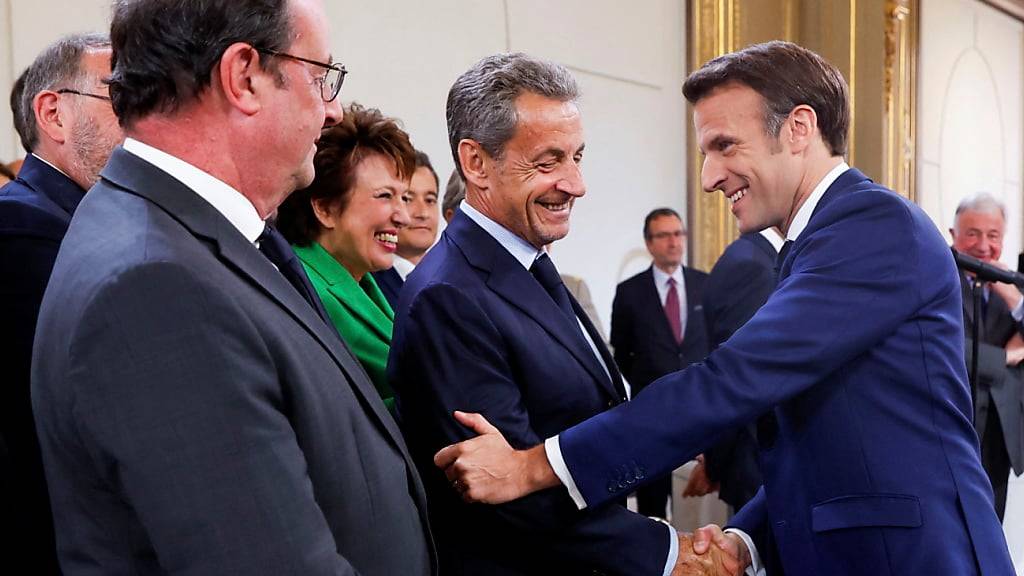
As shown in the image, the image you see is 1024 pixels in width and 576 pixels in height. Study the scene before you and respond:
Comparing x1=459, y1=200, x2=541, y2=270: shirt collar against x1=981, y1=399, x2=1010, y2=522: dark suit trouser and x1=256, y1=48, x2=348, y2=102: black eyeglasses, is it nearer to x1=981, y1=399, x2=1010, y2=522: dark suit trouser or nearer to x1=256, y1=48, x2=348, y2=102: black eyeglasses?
x1=256, y1=48, x2=348, y2=102: black eyeglasses

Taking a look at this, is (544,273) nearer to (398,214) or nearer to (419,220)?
(398,214)

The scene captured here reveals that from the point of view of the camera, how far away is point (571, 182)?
1857mm

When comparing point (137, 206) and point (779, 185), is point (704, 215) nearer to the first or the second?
point (779, 185)

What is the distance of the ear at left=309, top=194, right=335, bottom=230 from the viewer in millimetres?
2309

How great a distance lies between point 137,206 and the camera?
1132 millimetres

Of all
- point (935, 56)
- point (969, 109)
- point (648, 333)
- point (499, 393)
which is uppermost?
point (935, 56)

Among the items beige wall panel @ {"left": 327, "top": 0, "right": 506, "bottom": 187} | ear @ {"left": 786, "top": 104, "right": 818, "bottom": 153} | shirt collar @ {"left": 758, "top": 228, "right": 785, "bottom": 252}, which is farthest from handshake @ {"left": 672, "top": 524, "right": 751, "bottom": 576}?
beige wall panel @ {"left": 327, "top": 0, "right": 506, "bottom": 187}

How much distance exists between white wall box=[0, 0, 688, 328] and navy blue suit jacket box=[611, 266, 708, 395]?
0.44 m

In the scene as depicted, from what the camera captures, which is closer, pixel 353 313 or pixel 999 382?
pixel 353 313

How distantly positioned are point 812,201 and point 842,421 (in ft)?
1.29

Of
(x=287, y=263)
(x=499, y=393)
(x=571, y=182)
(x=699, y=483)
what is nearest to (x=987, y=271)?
(x=699, y=483)

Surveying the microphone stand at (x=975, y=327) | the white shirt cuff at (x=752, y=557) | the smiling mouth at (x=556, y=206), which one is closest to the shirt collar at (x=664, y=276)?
the microphone stand at (x=975, y=327)

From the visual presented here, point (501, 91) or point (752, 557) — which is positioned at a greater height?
point (501, 91)

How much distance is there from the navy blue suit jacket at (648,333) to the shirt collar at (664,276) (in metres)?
0.04
